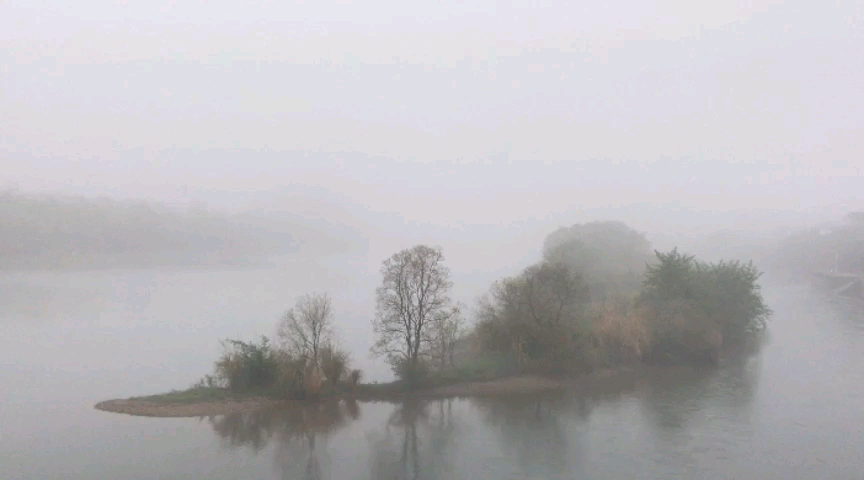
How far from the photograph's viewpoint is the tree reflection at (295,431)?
13.6 metres

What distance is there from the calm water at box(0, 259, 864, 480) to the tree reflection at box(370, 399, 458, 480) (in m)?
0.05

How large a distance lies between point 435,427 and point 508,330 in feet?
19.2

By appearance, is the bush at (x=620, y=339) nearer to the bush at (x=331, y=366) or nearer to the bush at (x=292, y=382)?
the bush at (x=331, y=366)

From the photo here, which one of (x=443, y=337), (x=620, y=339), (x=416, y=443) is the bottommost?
(x=416, y=443)

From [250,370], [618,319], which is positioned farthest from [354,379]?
[618,319]

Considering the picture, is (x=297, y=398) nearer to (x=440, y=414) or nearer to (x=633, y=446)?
(x=440, y=414)

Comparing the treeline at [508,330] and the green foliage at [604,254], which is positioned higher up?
the green foliage at [604,254]

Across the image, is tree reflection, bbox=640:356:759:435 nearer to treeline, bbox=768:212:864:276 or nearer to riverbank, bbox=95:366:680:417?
riverbank, bbox=95:366:680:417

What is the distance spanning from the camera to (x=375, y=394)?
1895cm

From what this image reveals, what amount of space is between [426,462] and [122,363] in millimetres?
14193

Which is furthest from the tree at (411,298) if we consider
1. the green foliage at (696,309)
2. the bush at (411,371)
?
the green foliage at (696,309)

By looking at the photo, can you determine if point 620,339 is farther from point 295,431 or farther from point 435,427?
point 295,431

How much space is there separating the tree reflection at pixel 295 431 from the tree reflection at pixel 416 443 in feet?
3.66

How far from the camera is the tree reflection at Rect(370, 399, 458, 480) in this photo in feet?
43.2
